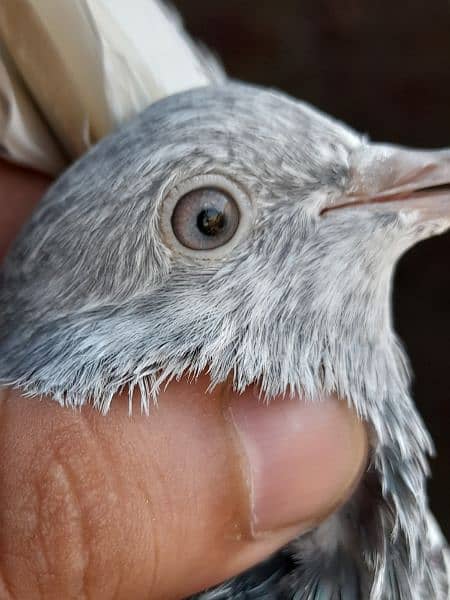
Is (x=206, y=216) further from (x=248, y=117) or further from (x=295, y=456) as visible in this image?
(x=295, y=456)

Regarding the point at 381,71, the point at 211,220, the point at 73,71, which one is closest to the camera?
the point at 211,220

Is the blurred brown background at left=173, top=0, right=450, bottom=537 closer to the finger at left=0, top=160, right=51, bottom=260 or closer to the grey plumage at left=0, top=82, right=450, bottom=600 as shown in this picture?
the finger at left=0, top=160, right=51, bottom=260

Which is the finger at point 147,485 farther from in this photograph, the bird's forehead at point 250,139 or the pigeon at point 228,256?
the bird's forehead at point 250,139

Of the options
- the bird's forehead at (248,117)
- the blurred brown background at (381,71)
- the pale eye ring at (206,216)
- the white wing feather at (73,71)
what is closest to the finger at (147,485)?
the pale eye ring at (206,216)

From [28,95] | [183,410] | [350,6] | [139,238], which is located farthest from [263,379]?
[350,6]

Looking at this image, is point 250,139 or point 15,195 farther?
point 15,195

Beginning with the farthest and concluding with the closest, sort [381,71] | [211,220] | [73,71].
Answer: [381,71], [73,71], [211,220]

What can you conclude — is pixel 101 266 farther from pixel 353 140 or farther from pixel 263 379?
pixel 353 140

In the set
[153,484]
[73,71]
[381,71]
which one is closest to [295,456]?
[153,484]
